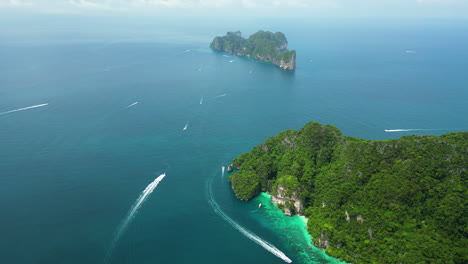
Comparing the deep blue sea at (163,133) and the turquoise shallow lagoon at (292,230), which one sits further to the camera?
the deep blue sea at (163,133)

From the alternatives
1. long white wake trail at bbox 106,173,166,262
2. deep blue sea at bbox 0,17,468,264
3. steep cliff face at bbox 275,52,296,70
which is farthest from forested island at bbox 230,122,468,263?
steep cliff face at bbox 275,52,296,70

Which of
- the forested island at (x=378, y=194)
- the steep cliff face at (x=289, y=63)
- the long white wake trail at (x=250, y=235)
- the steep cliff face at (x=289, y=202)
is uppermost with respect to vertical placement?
the steep cliff face at (x=289, y=63)

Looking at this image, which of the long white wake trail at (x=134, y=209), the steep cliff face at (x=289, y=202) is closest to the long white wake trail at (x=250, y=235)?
the steep cliff face at (x=289, y=202)

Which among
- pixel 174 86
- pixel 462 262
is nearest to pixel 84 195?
pixel 462 262

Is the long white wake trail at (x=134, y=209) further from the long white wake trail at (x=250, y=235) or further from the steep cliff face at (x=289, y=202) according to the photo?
the steep cliff face at (x=289, y=202)

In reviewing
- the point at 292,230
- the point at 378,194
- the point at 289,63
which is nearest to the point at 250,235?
the point at 292,230

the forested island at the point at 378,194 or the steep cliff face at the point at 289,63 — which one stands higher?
the steep cliff face at the point at 289,63

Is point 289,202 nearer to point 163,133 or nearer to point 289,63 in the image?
point 163,133

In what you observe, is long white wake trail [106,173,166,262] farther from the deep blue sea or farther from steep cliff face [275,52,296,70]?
steep cliff face [275,52,296,70]
